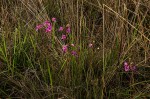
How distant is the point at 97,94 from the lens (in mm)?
1733

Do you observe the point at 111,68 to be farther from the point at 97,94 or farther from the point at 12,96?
the point at 12,96

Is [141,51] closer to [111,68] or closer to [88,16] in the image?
[111,68]

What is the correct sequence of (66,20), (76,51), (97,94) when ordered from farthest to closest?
(66,20)
(76,51)
(97,94)

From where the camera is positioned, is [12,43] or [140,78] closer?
[140,78]

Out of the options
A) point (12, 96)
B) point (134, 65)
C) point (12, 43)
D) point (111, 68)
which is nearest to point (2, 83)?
point (12, 96)

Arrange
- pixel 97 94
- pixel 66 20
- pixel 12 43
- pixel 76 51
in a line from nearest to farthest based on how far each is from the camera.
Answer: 1. pixel 97 94
2. pixel 76 51
3. pixel 12 43
4. pixel 66 20

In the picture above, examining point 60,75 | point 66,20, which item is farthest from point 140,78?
point 66,20

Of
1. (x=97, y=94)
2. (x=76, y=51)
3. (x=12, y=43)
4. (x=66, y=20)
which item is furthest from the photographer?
(x=66, y=20)

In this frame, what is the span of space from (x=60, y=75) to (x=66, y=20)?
0.64 m

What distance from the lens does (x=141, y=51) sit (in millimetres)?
2129

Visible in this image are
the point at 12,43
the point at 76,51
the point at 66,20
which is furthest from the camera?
the point at 66,20

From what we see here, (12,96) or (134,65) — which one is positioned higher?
(134,65)

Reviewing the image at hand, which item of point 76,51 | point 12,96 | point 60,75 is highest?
point 76,51

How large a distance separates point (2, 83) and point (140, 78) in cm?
81
